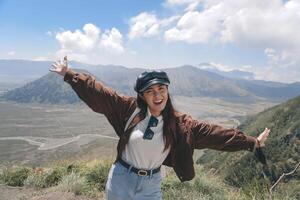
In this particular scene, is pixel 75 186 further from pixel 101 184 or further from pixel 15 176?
pixel 15 176

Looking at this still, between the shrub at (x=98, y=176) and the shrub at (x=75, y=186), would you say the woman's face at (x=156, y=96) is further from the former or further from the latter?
the shrub at (x=98, y=176)

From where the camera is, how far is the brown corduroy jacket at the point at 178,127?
3074 millimetres

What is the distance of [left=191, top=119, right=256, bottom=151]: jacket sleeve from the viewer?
3.14 metres

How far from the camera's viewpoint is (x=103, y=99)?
307 cm

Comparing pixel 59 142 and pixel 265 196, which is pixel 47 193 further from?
pixel 59 142

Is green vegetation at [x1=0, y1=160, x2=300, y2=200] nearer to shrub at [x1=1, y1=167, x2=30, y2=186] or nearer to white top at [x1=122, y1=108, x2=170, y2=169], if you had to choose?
shrub at [x1=1, y1=167, x2=30, y2=186]

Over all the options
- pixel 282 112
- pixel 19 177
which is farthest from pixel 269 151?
pixel 19 177

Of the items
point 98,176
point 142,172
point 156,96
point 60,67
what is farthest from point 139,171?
point 98,176

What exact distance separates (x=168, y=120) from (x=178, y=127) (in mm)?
106

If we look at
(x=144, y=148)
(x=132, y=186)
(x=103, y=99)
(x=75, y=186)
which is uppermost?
(x=103, y=99)

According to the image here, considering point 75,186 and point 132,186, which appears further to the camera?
point 75,186

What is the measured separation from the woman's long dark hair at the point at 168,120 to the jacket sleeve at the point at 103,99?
8 cm

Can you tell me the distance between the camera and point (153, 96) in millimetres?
3002

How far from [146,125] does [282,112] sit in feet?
399
